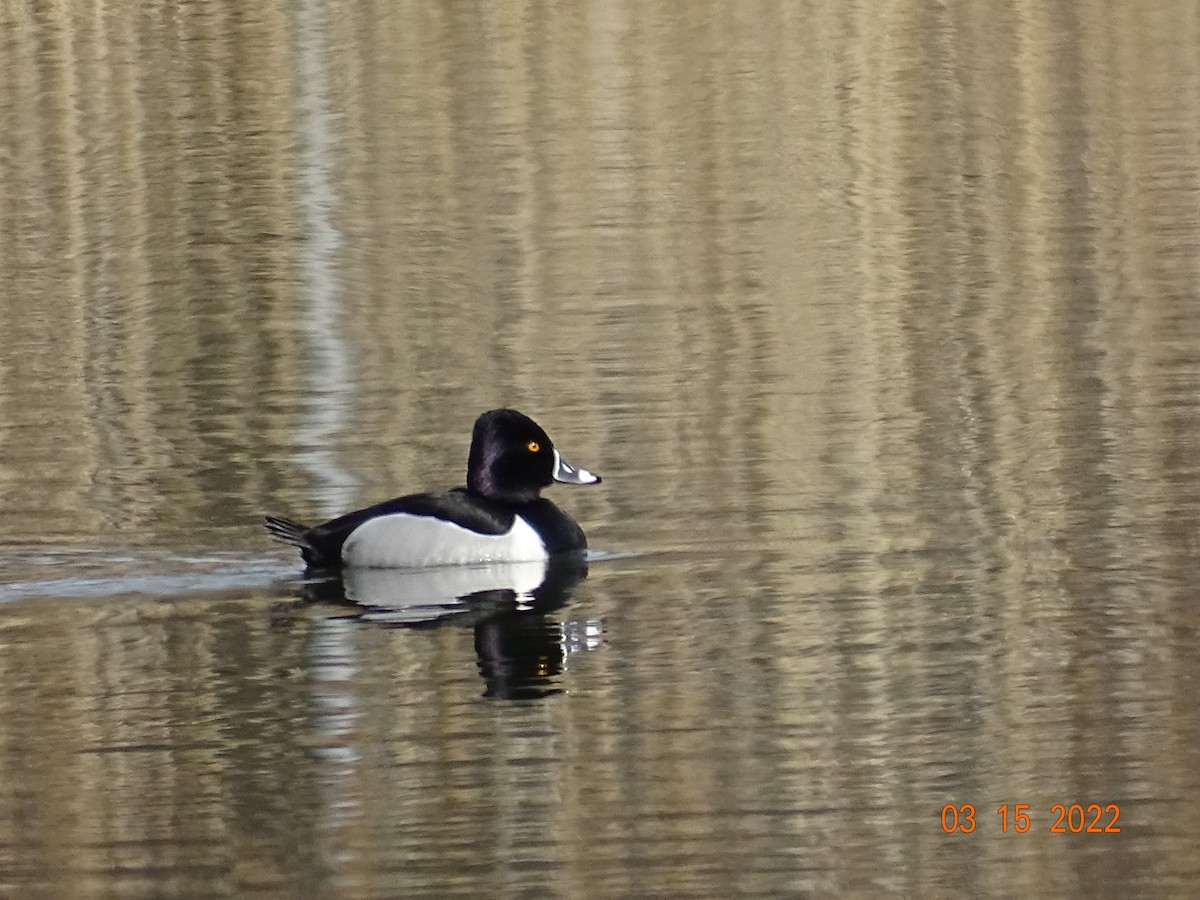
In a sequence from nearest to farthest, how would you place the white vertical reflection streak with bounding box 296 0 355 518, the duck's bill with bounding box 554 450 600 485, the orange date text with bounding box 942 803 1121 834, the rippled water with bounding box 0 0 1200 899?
the orange date text with bounding box 942 803 1121 834
the rippled water with bounding box 0 0 1200 899
the duck's bill with bounding box 554 450 600 485
the white vertical reflection streak with bounding box 296 0 355 518

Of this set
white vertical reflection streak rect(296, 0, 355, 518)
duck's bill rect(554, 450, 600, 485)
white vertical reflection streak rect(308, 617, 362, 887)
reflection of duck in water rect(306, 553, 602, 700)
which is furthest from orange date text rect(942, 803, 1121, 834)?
white vertical reflection streak rect(296, 0, 355, 518)

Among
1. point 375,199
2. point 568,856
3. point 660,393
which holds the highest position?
point 375,199

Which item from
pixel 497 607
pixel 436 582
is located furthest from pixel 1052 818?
pixel 436 582

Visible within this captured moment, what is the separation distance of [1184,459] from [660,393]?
3.20 meters

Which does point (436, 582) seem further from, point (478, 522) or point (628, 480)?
point (628, 480)

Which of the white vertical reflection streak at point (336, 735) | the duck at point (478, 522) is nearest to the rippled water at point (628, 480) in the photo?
the white vertical reflection streak at point (336, 735)

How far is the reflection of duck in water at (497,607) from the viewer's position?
31.3 ft

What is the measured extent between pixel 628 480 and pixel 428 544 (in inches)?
56.5

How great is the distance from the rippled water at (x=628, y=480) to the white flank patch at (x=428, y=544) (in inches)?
4.5

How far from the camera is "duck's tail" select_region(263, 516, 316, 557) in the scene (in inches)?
442

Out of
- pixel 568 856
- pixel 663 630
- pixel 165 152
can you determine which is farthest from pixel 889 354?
pixel 165 152

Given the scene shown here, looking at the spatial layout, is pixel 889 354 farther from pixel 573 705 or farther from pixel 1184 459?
pixel 573 705

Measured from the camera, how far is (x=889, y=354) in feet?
51.1

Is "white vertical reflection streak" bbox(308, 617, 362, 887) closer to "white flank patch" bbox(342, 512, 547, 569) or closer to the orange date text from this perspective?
"white flank patch" bbox(342, 512, 547, 569)
